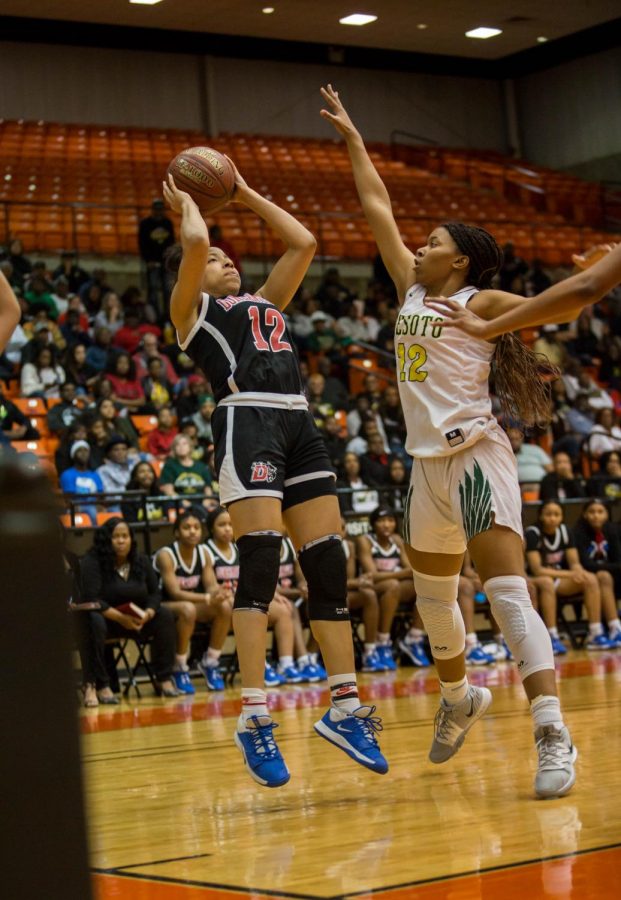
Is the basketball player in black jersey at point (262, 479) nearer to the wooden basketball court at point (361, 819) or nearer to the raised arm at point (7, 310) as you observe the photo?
the wooden basketball court at point (361, 819)

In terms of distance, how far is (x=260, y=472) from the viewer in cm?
450

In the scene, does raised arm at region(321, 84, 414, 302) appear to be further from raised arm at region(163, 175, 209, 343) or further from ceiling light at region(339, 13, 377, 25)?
ceiling light at region(339, 13, 377, 25)

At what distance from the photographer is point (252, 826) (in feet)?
12.8

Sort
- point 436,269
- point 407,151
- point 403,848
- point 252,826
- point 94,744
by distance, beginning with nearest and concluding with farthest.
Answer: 1. point 403,848
2. point 252,826
3. point 436,269
4. point 94,744
5. point 407,151

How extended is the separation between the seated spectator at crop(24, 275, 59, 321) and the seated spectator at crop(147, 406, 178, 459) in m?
2.55

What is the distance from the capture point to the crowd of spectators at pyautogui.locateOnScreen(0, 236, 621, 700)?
12008mm

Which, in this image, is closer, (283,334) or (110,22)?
(283,334)

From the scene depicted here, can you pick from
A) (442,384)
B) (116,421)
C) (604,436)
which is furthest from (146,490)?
(442,384)

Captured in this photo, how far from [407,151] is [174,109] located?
485 centimetres

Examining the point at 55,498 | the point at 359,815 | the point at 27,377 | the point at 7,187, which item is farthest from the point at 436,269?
the point at 7,187

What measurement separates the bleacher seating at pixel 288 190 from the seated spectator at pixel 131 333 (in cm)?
204

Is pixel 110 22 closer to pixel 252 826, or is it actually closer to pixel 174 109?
pixel 174 109

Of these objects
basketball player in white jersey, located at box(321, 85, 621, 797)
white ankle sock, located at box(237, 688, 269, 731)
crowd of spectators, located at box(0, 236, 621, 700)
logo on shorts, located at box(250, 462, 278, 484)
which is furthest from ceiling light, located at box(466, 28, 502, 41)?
white ankle sock, located at box(237, 688, 269, 731)

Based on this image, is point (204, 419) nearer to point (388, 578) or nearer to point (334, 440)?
point (334, 440)
